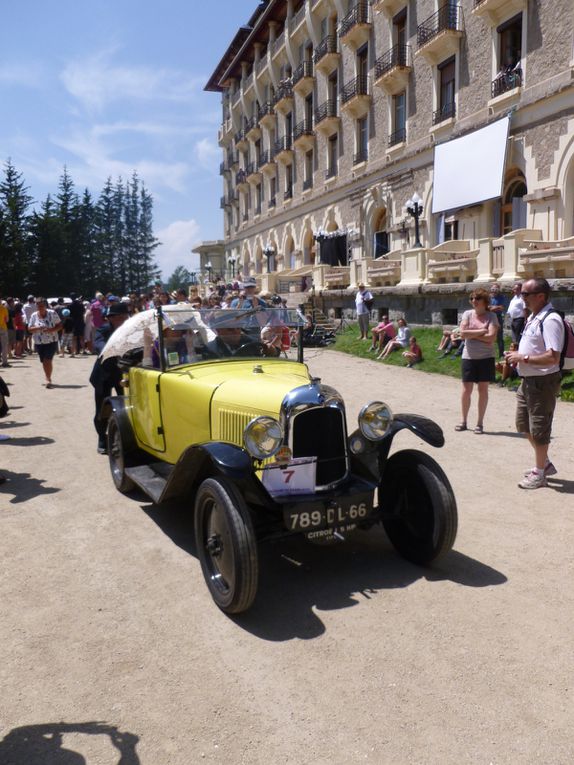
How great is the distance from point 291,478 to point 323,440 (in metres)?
0.33

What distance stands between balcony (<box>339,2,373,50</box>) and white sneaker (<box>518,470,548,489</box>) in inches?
1043

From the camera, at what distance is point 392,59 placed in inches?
968

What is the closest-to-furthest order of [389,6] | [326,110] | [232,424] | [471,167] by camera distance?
[232,424]
[471,167]
[389,6]
[326,110]

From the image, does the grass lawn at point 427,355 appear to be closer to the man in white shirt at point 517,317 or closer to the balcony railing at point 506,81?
the man in white shirt at point 517,317

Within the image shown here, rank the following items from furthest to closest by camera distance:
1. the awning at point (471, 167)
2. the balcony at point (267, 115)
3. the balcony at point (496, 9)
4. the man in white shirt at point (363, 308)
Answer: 1. the balcony at point (267, 115)
2. the man in white shirt at point (363, 308)
3. the awning at point (471, 167)
4. the balcony at point (496, 9)

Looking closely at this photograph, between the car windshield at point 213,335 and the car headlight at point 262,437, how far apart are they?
4.99 ft

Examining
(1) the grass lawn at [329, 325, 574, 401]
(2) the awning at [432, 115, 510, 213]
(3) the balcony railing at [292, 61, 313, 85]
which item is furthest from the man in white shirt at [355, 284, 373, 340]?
(3) the balcony railing at [292, 61, 313, 85]

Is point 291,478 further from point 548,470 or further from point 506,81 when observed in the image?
point 506,81

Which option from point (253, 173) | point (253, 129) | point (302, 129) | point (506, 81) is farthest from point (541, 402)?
point (253, 129)

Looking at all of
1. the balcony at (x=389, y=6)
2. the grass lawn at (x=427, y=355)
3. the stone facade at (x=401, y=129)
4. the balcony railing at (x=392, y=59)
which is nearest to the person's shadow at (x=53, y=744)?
the grass lawn at (x=427, y=355)

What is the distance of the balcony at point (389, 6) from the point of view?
24359mm

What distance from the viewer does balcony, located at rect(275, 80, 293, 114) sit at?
119 feet

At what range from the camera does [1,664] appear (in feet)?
10.1

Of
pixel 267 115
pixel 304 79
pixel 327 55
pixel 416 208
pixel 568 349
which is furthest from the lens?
pixel 267 115
